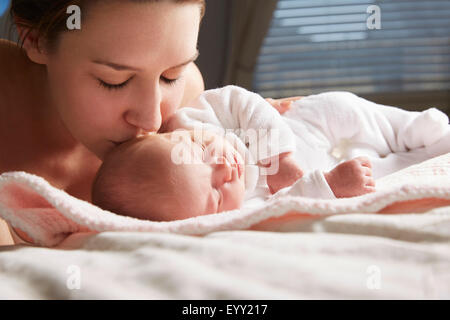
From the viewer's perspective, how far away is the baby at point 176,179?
902 mm

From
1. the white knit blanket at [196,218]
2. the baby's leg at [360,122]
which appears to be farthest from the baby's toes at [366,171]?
the baby's leg at [360,122]

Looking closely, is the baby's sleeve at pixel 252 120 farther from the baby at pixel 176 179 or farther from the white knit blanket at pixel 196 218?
the white knit blanket at pixel 196 218

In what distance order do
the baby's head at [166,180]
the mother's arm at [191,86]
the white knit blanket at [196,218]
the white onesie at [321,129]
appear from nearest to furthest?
the white knit blanket at [196,218] < the baby's head at [166,180] < the white onesie at [321,129] < the mother's arm at [191,86]

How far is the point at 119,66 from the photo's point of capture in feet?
3.08

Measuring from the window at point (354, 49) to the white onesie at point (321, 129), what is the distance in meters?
0.77

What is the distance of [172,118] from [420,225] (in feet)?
2.25

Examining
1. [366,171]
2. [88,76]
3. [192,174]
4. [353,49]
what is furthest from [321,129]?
[353,49]

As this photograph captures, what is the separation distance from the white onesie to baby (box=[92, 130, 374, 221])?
150mm

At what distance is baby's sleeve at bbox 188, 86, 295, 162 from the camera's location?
113 cm

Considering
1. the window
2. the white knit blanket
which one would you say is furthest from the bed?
the window

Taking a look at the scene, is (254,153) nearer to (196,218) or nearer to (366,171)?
(366,171)

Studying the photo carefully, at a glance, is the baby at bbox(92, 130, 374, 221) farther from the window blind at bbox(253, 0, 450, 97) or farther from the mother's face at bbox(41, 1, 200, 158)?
the window blind at bbox(253, 0, 450, 97)
